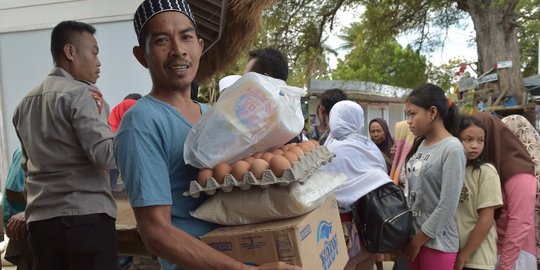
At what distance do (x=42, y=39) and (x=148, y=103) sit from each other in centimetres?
351

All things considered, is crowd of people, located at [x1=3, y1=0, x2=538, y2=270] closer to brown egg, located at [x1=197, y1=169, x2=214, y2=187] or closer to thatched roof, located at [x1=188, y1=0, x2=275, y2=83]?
brown egg, located at [x1=197, y1=169, x2=214, y2=187]

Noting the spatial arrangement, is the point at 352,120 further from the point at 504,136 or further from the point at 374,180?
the point at 504,136

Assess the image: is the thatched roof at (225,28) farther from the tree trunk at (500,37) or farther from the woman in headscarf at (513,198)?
the tree trunk at (500,37)

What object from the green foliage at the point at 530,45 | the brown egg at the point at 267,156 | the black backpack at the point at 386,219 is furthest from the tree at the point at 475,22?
the brown egg at the point at 267,156

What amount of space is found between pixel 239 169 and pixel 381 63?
28.4 meters

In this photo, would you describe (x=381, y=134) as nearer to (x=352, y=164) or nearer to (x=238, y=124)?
(x=352, y=164)

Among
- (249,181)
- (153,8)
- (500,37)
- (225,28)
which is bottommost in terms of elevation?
(249,181)

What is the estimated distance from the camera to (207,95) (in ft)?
50.9

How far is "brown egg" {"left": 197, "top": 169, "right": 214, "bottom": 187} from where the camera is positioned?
1170 millimetres

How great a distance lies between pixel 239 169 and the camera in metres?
1.17

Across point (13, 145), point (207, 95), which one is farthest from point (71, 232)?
point (207, 95)

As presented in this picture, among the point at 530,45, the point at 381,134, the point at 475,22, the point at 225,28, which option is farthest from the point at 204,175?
the point at 530,45

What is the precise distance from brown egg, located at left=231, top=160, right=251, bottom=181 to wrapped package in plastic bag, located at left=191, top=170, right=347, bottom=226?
0.18 ft

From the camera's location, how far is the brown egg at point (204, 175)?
117 cm
